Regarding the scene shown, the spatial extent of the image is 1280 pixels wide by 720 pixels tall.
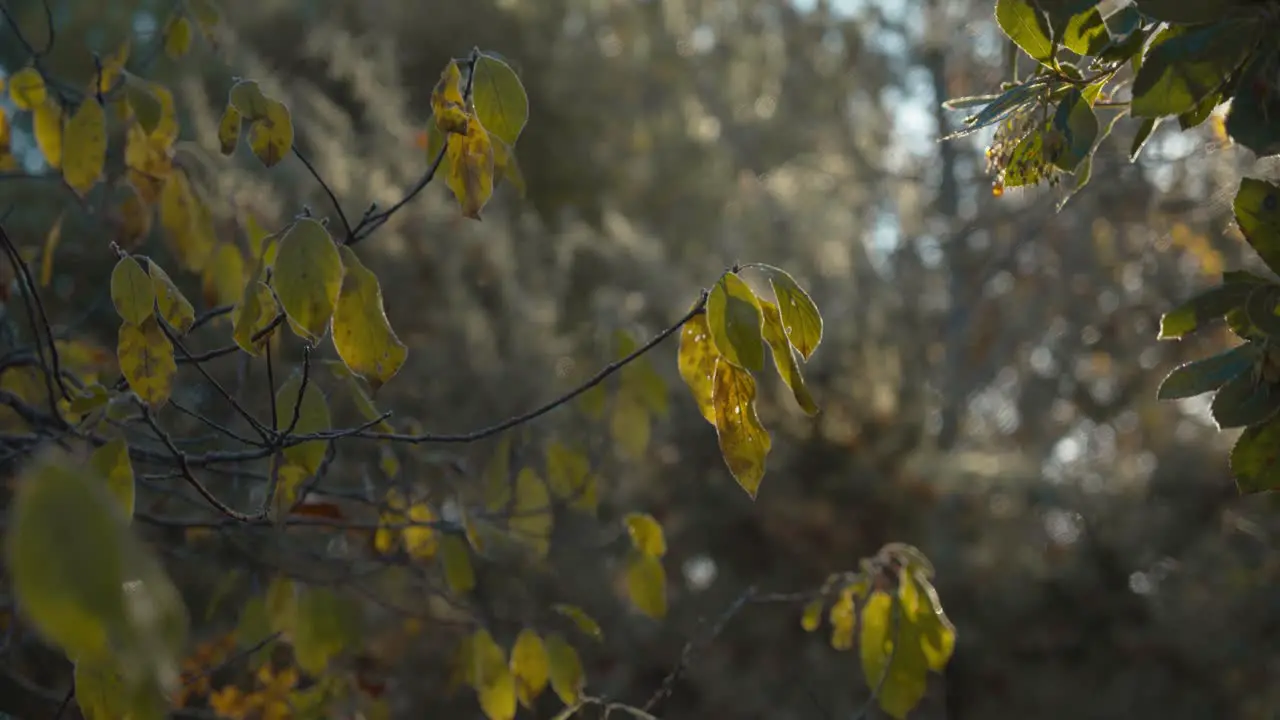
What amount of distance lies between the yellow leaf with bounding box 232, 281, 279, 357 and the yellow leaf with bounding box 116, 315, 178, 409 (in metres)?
0.07

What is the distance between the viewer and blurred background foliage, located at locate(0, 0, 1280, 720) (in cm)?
438

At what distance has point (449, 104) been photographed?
99 centimetres

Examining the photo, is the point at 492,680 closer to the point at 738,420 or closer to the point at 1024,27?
the point at 738,420

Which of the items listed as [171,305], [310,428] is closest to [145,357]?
[171,305]

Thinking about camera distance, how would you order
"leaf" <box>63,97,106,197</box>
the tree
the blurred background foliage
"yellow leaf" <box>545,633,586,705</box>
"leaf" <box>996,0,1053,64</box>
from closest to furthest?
the tree < "leaf" <box>996,0,1053,64</box> < "leaf" <box>63,97,106,197</box> < "yellow leaf" <box>545,633,586,705</box> < the blurred background foliage

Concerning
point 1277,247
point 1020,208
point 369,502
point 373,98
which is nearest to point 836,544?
point 1020,208

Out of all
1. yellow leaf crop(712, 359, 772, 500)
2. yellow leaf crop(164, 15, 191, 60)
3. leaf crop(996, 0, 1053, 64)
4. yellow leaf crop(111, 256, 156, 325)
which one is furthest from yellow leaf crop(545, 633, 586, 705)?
yellow leaf crop(164, 15, 191, 60)

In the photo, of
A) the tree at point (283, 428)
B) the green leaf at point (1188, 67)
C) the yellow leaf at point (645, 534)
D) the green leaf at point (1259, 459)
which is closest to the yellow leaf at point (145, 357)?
the tree at point (283, 428)

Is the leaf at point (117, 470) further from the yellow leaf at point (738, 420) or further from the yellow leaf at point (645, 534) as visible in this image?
the yellow leaf at point (645, 534)

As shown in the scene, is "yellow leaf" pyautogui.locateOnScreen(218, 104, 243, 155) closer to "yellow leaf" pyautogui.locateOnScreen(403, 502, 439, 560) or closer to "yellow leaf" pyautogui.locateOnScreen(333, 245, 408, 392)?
"yellow leaf" pyautogui.locateOnScreen(333, 245, 408, 392)

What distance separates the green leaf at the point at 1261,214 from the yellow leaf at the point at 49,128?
142 centimetres

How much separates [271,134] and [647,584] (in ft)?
2.50

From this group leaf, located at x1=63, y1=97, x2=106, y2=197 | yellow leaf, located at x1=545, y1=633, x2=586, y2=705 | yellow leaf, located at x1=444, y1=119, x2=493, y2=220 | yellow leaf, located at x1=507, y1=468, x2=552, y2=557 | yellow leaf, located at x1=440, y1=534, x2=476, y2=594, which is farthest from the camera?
yellow leaf, located at x1=507, y1=468, x2=552, y2=557

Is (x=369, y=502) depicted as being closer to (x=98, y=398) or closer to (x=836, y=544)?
(x=98, y=398)
